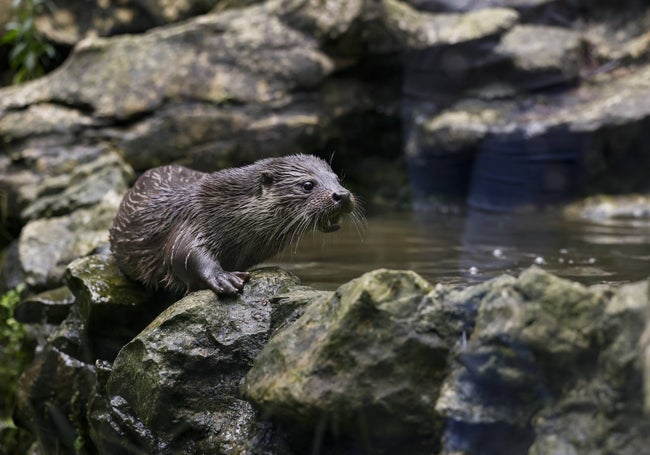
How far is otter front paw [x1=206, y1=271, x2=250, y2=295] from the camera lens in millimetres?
3215

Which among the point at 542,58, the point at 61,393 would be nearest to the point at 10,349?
the point at 61,393

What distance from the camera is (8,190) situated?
20.5 feet

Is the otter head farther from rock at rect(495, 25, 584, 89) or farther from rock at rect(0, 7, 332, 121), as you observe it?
rock at rect(495, 25, 584, 89)

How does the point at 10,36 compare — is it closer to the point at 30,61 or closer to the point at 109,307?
the point at 30,61

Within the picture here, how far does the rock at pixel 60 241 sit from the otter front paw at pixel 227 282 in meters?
1.56

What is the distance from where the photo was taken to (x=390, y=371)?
2389mm

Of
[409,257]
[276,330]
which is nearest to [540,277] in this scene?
[276,330]

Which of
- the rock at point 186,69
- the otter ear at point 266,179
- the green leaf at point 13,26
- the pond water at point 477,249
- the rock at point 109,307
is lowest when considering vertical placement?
the rock at point 109,307

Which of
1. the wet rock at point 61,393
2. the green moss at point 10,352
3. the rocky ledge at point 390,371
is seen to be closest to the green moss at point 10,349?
the green moss at point 10,352

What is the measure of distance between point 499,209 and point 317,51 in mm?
2015

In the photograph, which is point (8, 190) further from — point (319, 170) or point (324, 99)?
point (319, 170)

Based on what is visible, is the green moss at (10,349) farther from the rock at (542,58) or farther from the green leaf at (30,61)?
the rock at (542,58)

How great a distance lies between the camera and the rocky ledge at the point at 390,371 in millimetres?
2057

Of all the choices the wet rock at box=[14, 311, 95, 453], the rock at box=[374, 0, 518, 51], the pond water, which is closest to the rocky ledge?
the wet rock at box=[14, 311, 95, 453]
